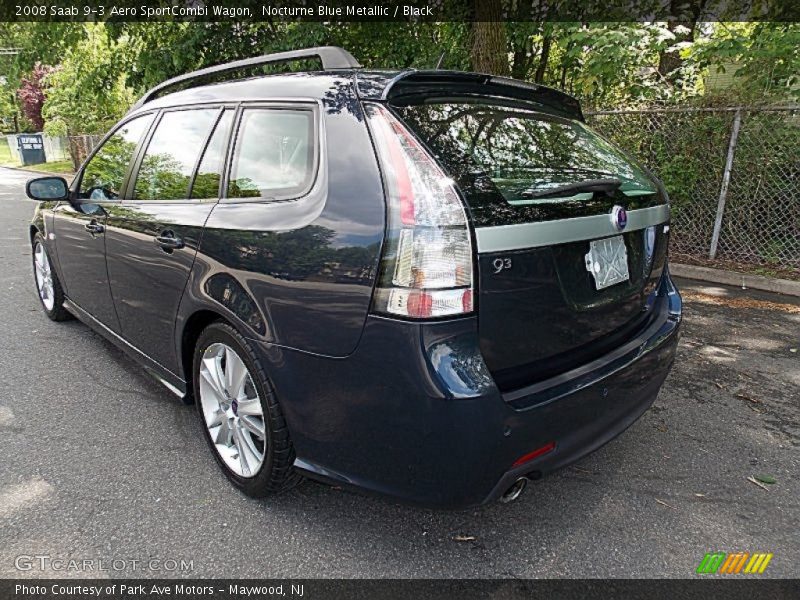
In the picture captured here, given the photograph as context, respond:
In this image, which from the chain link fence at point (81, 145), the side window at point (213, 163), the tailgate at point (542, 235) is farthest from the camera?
the chain link fence at point (81, 145)

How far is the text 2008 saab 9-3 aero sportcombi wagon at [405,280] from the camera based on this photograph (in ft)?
5.67

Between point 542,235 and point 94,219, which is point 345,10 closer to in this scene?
point 94,219

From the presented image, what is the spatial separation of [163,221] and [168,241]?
15 centimetres

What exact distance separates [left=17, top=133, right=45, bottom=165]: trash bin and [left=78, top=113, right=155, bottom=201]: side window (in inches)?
1307

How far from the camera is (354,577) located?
6.61ft

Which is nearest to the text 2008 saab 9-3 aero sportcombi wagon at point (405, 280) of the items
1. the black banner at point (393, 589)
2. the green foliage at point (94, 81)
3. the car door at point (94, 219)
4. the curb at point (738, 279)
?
the black banner at point (393, 589)

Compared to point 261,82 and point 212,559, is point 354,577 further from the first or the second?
point 261,82

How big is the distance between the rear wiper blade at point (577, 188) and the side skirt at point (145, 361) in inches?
75.5

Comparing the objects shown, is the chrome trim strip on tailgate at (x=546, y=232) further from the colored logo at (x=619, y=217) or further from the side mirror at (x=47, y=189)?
the side mirror at (x=47, y=189)

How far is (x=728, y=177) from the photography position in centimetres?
613

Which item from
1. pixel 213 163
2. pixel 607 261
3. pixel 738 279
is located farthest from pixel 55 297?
pixel 738 279

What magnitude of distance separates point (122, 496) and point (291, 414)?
99 centimetres

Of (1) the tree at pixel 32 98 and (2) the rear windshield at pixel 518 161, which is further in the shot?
(1) the tree at pixel 32 98

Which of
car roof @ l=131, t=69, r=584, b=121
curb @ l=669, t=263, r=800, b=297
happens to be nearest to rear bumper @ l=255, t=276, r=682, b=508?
car roof @ l=131, t=69, r=584, b=121
